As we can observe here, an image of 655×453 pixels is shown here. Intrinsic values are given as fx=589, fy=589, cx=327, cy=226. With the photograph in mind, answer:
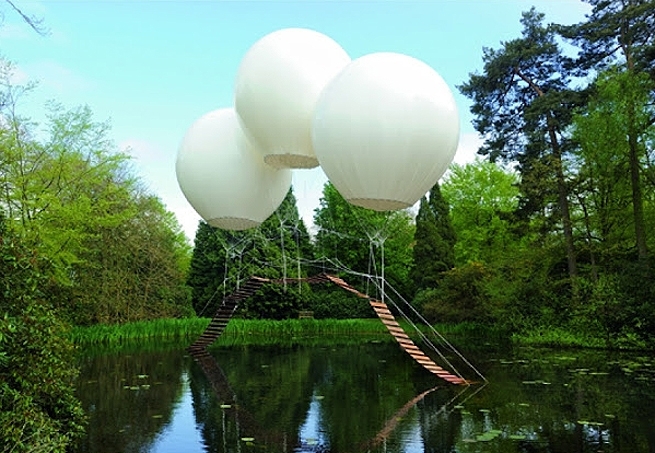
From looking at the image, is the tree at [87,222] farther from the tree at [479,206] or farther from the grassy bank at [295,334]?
the tree at [479,206]

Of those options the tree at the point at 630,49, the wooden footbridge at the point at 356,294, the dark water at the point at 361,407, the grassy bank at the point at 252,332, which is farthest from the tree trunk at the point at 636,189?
the wooden footbridge at the point at 356,294

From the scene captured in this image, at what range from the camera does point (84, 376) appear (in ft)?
32.3

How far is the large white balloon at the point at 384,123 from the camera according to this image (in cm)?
463

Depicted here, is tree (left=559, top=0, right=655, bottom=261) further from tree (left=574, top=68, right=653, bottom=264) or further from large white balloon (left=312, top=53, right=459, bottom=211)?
large white balloon (left=312, top=53, right=459, bottom=211)

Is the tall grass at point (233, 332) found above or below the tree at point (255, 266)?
below

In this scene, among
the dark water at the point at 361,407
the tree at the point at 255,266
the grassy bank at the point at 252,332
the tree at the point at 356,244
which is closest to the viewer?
the dark water at the point at 361,407

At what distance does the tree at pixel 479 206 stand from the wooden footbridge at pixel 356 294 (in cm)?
1187

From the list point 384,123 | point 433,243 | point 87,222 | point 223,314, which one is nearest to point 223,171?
point 384,123

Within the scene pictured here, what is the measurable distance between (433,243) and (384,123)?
68.4 ft

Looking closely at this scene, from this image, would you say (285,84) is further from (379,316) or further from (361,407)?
(379,316)

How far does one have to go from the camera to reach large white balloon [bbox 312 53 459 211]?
4629mm

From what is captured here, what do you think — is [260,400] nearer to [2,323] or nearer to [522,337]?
[2,323]

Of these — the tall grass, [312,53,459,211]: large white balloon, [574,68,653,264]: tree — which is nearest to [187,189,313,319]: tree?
the tall grass

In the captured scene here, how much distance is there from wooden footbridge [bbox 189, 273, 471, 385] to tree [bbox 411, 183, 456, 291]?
422 inches
